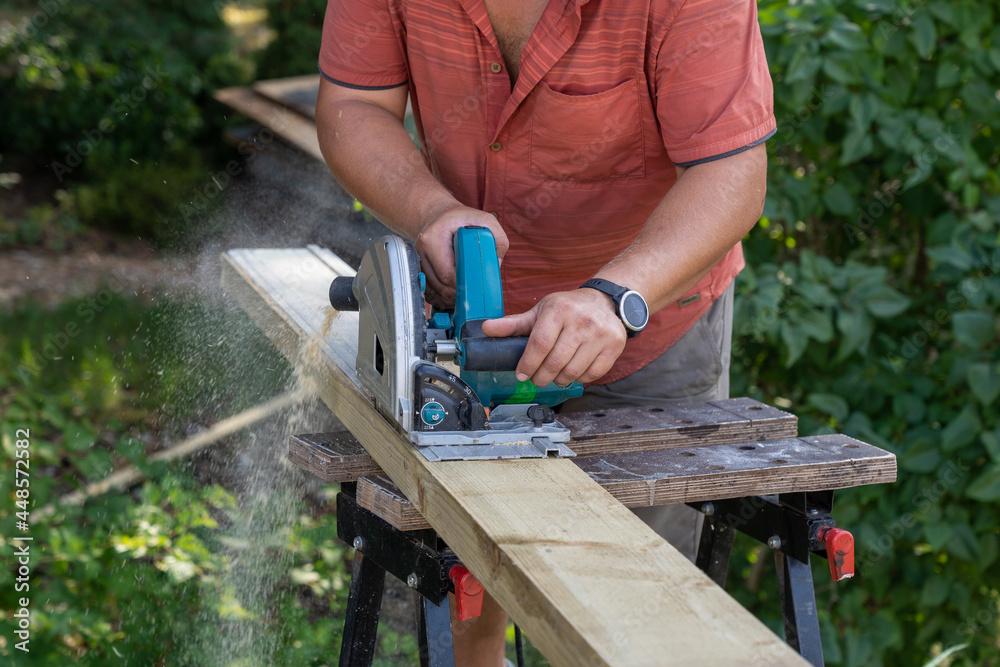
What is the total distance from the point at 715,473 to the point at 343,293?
2.58 feet

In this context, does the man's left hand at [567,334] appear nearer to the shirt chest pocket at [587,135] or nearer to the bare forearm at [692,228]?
the bare forearm at [692,228]

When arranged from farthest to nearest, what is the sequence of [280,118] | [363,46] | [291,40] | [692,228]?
[291,40], [280,118], [363,46], [692,228]

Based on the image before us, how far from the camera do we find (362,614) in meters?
1.70

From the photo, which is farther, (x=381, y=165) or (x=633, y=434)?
(x=381, y=165)

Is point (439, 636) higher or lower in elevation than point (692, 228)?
lower

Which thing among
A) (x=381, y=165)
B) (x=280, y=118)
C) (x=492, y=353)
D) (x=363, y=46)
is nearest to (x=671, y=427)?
(x=492, y=353)

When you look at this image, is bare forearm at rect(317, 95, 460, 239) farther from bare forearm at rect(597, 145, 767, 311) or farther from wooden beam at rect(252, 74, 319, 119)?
wooden beam at rect(252, 74, 319, 119)

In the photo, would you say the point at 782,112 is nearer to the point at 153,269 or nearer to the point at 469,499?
the point at 469,499

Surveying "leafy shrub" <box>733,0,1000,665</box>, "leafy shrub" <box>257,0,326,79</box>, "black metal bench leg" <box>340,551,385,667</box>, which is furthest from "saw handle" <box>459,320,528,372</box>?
"leafy shrub" <box>257,0,326,79</box>

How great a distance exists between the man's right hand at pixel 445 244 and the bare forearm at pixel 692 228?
24cm

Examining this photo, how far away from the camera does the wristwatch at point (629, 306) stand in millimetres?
1409

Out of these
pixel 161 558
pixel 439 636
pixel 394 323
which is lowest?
pixel 161 558

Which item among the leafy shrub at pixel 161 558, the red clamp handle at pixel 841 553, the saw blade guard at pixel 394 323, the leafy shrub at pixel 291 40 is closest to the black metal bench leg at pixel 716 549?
the red clamp handle at pixel 841 553

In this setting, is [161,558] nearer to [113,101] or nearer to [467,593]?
[467,593]
